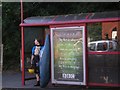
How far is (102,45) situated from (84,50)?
594mm

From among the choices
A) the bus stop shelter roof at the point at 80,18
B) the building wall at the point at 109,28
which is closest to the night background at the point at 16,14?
the bus stop shelter roof at the point at 80,18

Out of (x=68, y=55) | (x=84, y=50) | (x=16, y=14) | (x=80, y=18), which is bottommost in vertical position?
(x=68, y=55)

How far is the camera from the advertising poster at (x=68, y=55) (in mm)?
11492

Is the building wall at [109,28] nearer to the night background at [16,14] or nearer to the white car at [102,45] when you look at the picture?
the white car at [102,45]

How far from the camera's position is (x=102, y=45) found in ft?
37.4

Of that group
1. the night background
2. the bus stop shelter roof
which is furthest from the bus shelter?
the night background

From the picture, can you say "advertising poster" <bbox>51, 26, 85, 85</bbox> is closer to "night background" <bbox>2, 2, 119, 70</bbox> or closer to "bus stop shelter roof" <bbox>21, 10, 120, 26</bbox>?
"bus stop shelter roof" <bbox>21, 10, 120, 26</bbox>

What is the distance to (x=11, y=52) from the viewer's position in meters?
18.9

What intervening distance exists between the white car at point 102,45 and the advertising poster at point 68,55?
1.00ft

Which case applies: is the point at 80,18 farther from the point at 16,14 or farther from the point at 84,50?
the point at 16,14

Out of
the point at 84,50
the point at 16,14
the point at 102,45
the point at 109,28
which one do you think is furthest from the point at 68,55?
the point at 16,14

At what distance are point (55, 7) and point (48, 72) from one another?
281 inches

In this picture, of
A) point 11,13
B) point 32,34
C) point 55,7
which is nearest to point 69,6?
point 55,7

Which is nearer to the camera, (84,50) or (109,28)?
(109,28)
